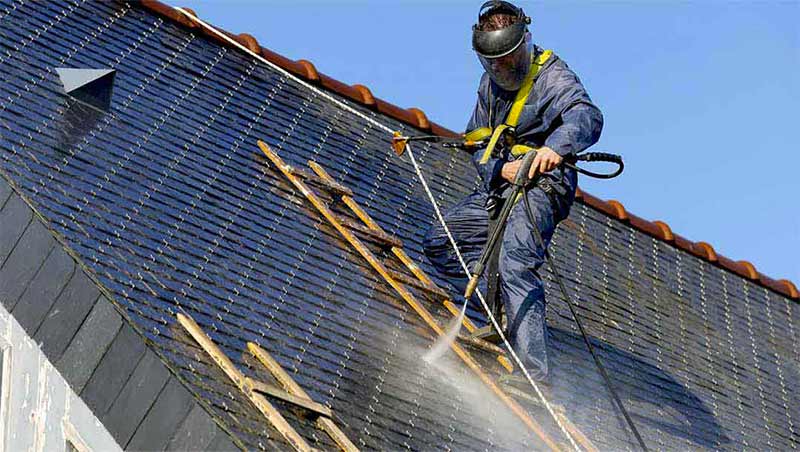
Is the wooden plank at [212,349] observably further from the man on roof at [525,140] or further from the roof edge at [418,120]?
the roof edge at [418,120]

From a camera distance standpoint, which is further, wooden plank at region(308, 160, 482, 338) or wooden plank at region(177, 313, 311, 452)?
wooden plank at region(308, 160, 482, 338)

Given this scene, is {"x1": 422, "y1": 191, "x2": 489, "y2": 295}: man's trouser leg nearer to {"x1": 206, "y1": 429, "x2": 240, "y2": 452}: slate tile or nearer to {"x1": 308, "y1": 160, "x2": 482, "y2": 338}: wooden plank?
{"x1": 308, "y1": 160, "x2": 482, "y2": 338}: wooden plank

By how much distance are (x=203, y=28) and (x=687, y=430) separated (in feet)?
16.4

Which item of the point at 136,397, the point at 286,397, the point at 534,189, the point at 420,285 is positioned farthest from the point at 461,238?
the point at 136,397

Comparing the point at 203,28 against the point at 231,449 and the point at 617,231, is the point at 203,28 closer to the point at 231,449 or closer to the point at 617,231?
the point at 617,231

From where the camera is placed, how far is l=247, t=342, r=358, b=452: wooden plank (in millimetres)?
9250

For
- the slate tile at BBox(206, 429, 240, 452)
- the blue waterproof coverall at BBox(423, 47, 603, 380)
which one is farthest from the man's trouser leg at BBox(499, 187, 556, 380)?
the slate tile at BBox(206, 429, 240, 452)

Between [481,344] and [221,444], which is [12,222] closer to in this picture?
[221,444]

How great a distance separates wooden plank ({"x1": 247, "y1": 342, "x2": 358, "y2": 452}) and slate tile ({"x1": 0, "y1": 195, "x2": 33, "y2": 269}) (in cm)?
146

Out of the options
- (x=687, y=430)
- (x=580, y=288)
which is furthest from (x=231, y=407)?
(x=580, y=288)

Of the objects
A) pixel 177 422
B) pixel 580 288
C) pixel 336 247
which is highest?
pixel 580 288

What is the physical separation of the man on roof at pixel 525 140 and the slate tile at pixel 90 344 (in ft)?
8.54

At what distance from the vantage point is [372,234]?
12.1 metres

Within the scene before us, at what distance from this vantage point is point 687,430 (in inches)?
469
